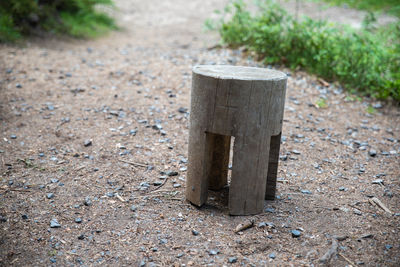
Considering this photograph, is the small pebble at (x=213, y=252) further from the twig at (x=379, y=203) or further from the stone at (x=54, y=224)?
the twig at (x=379, y=203)

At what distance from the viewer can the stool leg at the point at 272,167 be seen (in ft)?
9.15

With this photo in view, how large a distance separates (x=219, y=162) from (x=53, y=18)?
591 cm

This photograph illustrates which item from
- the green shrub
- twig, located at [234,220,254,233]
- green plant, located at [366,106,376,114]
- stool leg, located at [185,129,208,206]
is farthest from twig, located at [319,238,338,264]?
the green shrub

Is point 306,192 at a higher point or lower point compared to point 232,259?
higher

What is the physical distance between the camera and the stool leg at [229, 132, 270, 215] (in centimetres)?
245

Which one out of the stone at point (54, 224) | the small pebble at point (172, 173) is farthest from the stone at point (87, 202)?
the small pebble at point (172, 173)

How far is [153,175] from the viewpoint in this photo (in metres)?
3.20

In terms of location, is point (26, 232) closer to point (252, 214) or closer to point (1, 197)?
point (1, 197)

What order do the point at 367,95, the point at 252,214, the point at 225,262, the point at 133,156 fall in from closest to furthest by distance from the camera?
1. the point at 225,262
2. the point at 252,214
3. the point at 133,156
4. the point at 367,95

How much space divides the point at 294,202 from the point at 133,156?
1.55 meters

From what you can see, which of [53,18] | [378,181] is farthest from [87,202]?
[53,18]

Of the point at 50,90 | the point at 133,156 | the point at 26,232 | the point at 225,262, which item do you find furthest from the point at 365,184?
the point at 50,90

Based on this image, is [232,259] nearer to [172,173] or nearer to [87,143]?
[172,173]

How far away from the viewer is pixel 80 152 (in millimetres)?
3508
